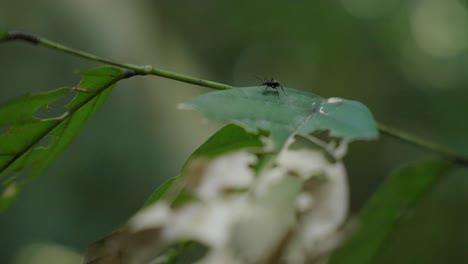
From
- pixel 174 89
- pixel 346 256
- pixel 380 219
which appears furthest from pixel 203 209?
pixel 174 89

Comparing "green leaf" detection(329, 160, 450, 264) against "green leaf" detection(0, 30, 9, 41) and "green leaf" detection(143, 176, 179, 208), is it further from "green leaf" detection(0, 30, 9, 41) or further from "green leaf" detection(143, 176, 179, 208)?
"green leaf" detection(0, 30, 9, 41)

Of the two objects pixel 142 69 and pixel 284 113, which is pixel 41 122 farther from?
pixel 284 113

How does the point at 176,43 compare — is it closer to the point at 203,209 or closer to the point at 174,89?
the point at 174,89

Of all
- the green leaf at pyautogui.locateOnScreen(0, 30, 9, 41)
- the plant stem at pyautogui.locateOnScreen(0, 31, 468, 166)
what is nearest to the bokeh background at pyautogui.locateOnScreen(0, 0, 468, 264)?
the plant stem at pyautogui.locateOnScreen(0, 31, 468, 166)

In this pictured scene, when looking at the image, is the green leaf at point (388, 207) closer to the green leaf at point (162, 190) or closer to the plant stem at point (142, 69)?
the plant stem at point (142, 69)

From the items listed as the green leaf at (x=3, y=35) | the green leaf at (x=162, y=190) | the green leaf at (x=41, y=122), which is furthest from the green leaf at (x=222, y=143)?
the green leaf at (x=3, y=35)
